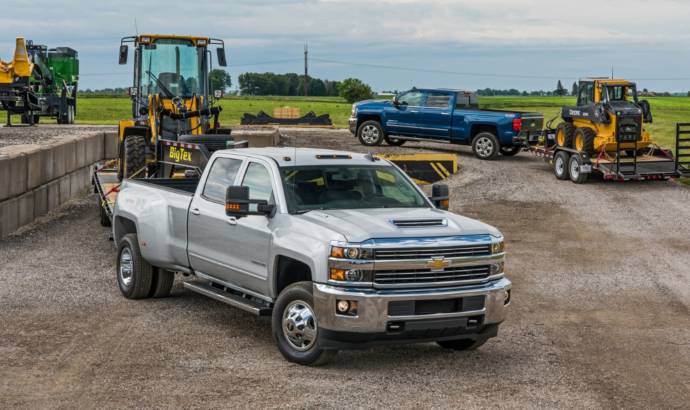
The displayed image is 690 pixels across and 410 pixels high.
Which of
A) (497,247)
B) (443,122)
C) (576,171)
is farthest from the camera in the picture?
(443,122)

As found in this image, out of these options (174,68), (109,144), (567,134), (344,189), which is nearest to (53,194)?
(174,68)

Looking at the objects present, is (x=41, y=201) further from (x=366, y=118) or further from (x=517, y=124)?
(x=517, y=124)

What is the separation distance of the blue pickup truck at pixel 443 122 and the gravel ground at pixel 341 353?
12756 mm

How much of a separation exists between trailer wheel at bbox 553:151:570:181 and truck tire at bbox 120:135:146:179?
12.3m

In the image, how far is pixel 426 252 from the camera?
875cm

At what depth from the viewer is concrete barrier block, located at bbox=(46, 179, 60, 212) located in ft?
68.5

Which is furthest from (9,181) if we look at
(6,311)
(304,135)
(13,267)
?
(304,135)

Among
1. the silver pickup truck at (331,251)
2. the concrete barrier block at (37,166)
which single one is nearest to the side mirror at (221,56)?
the concrete barrier block at (37,166)

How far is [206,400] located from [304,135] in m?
30.8

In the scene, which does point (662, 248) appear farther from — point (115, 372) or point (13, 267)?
point (115, 372)

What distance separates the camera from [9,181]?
17.7 metres

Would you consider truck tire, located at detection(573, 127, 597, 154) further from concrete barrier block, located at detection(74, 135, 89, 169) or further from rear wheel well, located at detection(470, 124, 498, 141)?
concrete barrier block, located at detection(74, 135, 89, 169)

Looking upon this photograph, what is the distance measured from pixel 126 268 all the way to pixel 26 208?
7284 mm

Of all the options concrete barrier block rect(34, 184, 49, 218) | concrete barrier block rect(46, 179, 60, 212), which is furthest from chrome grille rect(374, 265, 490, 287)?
concrete barrier block rect(46, 179, 60, 212)
